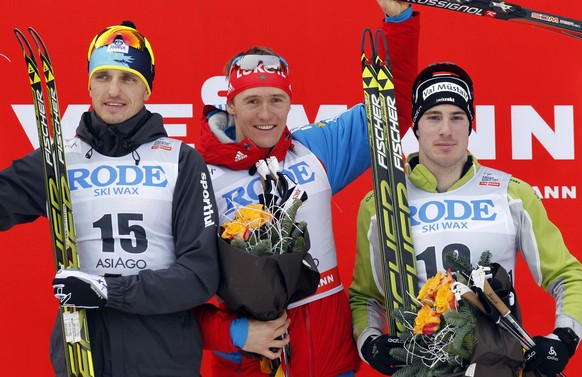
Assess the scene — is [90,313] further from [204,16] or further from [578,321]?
[204,16]

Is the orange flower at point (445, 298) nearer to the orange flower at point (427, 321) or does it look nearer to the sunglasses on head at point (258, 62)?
the orange flower at point (427, 321)

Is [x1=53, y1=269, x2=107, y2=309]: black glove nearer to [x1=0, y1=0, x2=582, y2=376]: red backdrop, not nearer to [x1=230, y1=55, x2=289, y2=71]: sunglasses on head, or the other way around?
[x1=230, y1=55, x2=289, y2=71]: sunglasses on head

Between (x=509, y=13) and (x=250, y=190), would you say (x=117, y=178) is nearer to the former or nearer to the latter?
(x=250, y=190)

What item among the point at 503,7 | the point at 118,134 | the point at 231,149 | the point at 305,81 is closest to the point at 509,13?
the point at 503,7

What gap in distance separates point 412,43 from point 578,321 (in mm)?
1082

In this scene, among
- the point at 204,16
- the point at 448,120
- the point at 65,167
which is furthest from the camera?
the point at 204,16

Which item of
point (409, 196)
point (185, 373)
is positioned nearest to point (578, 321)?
point (409, 196)

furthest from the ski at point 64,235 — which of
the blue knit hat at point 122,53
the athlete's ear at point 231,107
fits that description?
the athlete's ear at point 231,107

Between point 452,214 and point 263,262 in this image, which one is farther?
point 452,214

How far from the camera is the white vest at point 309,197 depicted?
133 inches

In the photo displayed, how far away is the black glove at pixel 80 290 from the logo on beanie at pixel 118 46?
72cm

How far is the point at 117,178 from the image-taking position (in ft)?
10.3

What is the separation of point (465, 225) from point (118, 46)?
123 cm

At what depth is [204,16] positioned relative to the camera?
4.46 m
